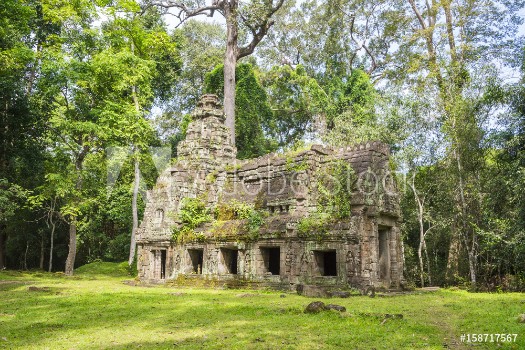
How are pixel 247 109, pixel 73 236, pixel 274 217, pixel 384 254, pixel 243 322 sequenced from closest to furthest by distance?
pixel 243 322, pixel 384 254, pixel 274 217, pixel 73 236, pixel 247 109

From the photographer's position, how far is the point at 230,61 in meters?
27.7

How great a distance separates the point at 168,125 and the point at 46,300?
2537 centimetres

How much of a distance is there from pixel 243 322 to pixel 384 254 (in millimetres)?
8453

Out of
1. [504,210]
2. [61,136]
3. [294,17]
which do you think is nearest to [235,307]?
[504,210]

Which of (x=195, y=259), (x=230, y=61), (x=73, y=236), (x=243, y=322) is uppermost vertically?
(x=230, y=61)

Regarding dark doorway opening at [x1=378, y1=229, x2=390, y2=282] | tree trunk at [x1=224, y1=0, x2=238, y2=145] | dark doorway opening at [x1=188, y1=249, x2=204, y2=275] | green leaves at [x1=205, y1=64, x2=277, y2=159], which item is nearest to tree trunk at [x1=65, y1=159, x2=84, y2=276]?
tree trunk at [x1=224, y1=0, x2=238, y2=145]

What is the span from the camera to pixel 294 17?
36531mm

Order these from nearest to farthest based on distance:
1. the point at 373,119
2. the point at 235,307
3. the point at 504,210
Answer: the point at 235,307 → the point at 504,210 → the point at 373,119

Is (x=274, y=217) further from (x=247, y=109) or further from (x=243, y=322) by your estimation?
(x=247, y=109)

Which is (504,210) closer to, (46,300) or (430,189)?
(430,189)

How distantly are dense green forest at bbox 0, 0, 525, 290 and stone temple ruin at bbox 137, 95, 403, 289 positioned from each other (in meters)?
4.98

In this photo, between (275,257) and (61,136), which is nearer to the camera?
(275,257)

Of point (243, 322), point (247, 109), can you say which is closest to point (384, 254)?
point (243, 322)

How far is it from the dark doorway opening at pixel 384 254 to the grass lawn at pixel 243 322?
236 cm
